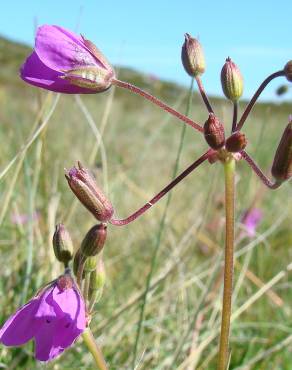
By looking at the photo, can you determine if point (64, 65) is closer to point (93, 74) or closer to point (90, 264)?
point (93, 74)

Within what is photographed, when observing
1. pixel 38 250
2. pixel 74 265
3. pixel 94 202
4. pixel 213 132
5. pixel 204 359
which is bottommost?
pixel 204 359

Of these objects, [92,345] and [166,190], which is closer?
[166,190]

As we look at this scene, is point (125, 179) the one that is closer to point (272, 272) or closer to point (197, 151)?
point (272, 272)

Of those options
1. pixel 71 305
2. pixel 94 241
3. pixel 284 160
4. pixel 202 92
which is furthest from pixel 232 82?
pixel 71 305

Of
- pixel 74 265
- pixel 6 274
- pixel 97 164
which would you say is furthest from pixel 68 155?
pixel 74 265

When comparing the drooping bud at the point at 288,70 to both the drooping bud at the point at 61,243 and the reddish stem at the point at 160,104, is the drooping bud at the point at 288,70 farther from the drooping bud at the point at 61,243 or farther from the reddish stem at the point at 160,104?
the drooping bud at the point at 61,243

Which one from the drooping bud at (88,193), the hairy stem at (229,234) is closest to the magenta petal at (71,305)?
the drooping bud at (88,193)
